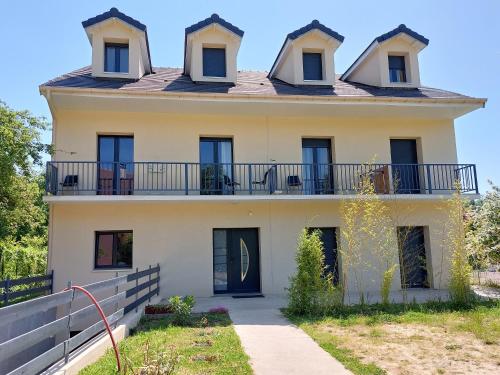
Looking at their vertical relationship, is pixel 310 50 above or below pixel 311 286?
above

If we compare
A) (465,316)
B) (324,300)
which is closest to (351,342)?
(324,300)

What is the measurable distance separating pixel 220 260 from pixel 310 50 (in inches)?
335

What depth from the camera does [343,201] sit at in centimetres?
1238

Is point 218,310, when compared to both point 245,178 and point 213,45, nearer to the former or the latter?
point 245,178

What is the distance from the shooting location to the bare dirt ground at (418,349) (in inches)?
215

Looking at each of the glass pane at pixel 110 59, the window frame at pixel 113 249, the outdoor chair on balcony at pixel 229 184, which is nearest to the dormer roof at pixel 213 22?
the glass pane at pixel 110 59

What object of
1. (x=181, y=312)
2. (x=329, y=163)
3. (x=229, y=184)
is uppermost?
(x=329, y=163)

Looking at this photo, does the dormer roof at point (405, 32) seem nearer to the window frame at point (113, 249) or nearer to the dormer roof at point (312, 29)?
the dormer roof at point (312, 29)

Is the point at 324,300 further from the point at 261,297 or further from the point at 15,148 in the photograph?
the point at 15,148

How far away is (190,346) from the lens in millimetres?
6367

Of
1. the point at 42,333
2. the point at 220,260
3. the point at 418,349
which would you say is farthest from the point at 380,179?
the point at 42,333

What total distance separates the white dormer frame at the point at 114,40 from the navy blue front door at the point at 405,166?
955 cm

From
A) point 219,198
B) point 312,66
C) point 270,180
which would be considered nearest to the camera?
point 219,198

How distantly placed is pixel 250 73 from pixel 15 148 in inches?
374
